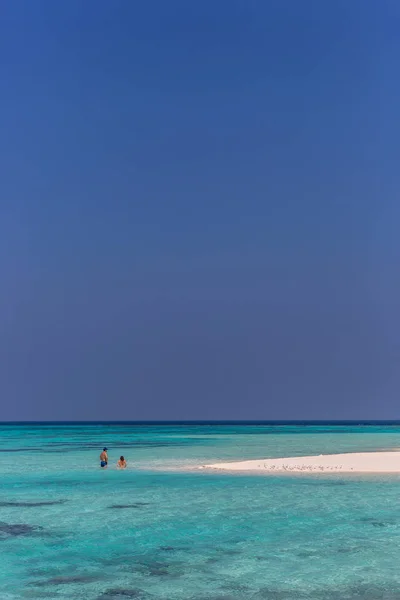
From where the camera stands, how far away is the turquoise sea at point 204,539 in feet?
57.9

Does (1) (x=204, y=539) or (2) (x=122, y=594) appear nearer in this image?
(2) (x=122, y=594)

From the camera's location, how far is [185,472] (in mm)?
46781

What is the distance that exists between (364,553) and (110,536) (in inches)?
323

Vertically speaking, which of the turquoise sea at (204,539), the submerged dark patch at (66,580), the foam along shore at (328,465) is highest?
the foam along shore at (328,465)

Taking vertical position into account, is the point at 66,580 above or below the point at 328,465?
below

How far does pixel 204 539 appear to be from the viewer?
23.6 meters

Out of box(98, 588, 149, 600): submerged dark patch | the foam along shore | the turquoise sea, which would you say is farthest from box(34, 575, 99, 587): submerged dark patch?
the foam along shore

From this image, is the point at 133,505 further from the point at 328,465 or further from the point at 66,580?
the point at 328,465

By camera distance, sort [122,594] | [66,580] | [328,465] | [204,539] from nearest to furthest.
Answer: [122,594] → [66,580] → [204,539] → [328,465]

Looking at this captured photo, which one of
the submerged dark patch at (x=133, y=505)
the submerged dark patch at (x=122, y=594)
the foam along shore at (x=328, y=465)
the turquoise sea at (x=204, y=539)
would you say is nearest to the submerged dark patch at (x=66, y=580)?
the turquoise sea at (x=204, y=539)

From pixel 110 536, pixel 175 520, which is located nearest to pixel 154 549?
pixel 110 536

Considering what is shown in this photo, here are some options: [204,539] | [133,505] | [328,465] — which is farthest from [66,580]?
[328,465]

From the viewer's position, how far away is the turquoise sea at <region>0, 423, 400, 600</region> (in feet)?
57.9

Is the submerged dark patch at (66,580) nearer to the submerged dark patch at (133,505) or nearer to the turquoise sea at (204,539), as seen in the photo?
the turquoise sea at (204,539)
